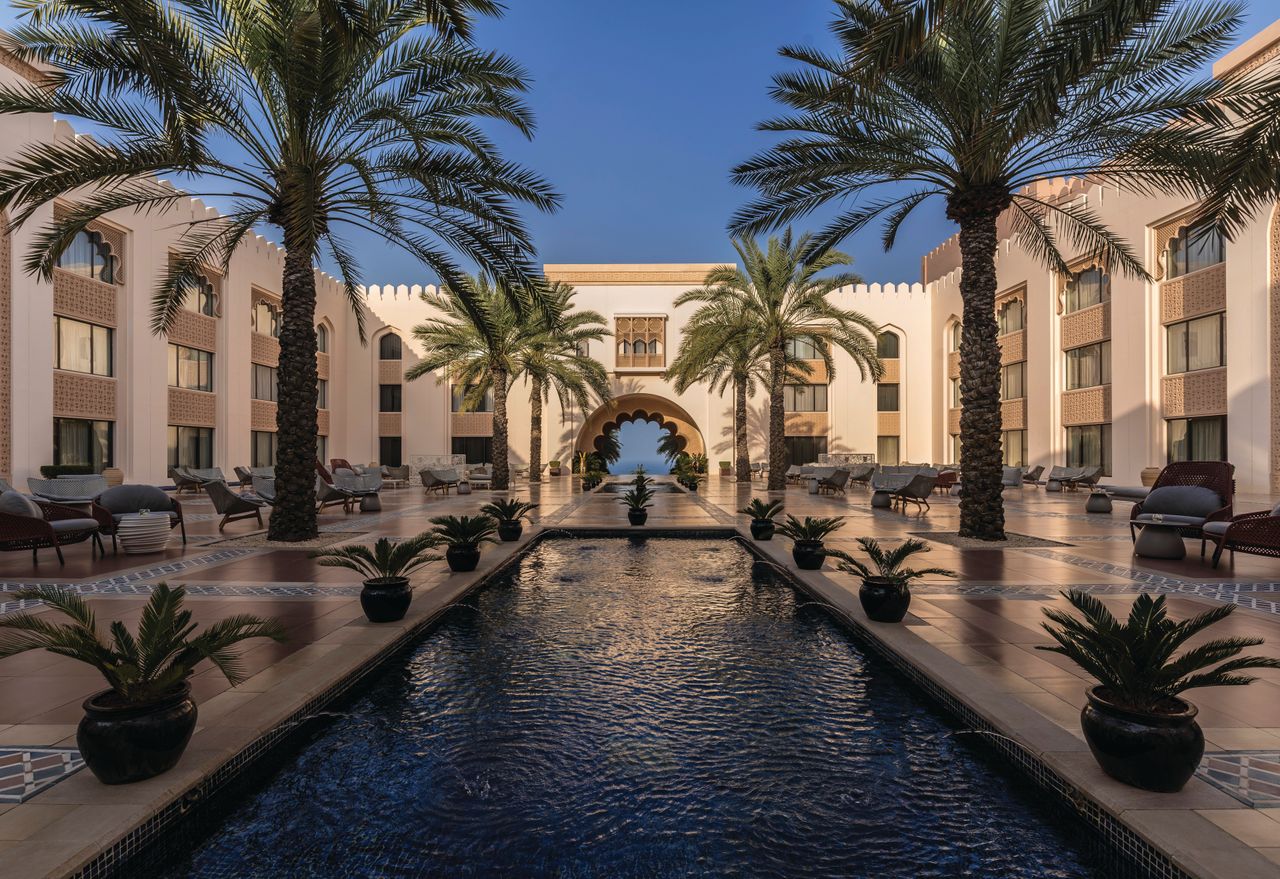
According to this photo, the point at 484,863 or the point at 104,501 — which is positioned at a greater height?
the point at 104,501

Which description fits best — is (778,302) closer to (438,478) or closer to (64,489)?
(438,478)

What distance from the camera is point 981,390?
10.5 metres

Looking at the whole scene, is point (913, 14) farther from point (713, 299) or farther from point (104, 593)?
point (713, 299)

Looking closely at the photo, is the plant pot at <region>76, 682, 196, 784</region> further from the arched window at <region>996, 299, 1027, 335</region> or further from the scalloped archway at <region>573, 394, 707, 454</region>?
the scalloped archway at <region>573, 394, 707, 454</region>

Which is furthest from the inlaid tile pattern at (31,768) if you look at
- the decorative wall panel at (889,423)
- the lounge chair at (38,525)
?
the decorative wall panel at (889,423)

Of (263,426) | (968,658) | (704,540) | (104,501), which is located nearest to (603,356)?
(263,426)

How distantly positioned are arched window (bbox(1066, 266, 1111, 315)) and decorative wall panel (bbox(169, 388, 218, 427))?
28.5 metres

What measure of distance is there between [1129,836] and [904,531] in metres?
9.52

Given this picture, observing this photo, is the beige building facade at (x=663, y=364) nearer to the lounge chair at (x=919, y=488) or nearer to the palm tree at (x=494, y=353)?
the lounge chair at (x=919, y=488)

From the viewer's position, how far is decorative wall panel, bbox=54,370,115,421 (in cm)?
1732

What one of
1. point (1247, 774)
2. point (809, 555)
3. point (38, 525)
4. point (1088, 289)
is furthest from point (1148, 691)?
point (1088, 289)

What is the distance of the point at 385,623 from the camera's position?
552cm

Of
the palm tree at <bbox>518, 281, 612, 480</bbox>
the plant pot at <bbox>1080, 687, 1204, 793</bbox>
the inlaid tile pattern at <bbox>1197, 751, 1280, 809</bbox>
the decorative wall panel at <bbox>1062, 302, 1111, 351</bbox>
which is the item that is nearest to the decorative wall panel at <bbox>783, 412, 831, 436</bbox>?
the palm tree at <bbox>518, 281, 612, 480</bbox>

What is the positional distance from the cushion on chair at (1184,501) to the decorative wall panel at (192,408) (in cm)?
2460
